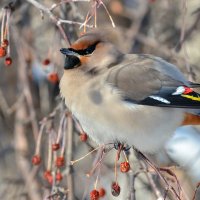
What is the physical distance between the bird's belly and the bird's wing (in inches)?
1.9

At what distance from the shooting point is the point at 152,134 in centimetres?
311

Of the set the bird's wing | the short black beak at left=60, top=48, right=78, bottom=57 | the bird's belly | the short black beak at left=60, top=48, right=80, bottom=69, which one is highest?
the short black beak at left=60, top=48, right=78, bottom=57

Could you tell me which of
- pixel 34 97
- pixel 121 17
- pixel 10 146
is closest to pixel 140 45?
pixel 121 17

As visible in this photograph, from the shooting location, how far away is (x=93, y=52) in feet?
10.2

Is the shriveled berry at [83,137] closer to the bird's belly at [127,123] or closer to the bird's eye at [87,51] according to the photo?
the bird's belly at [127,123]

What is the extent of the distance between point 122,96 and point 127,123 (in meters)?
0.14

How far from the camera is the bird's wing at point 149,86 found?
10.1 ft

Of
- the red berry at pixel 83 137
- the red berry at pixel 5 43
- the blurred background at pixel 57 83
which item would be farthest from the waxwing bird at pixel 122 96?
the blurred background at pixel 57 83

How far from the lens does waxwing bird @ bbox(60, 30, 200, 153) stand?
3061 mm

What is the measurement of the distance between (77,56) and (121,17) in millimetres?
2250

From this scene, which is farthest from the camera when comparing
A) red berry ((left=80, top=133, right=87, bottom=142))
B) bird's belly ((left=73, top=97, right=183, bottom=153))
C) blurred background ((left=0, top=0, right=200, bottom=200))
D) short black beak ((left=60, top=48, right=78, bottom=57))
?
blurred background ((left=0, top=0, right=200, bottom=200))

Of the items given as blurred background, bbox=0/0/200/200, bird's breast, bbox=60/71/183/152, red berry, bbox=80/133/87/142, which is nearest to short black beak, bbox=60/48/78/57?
bird's breast, bbox=60/71/183/152

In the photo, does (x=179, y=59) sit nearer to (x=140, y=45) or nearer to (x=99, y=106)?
(x=99, y=106)

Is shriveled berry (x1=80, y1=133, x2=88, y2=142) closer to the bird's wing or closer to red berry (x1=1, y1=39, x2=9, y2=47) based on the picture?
the bird's wing
